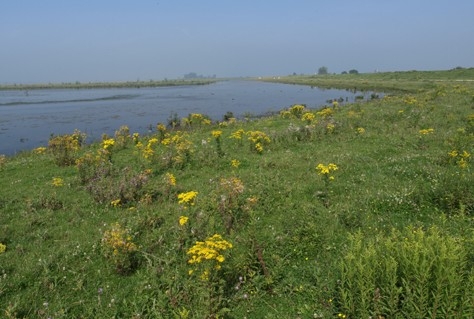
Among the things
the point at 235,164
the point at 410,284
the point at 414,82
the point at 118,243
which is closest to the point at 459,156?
the point at 235,164

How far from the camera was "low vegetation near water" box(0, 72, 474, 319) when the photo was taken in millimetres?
5656

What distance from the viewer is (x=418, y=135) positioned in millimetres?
16734

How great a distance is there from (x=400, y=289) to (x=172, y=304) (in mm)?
3563

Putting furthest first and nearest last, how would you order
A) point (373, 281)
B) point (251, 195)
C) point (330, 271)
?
1. point (251, 195)
2. point (330, 271)
3. point (373, 281)

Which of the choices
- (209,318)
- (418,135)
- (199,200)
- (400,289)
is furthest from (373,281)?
(418,135)

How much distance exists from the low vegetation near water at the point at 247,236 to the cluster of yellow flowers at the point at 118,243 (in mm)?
24

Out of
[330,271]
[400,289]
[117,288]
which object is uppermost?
[400,289]

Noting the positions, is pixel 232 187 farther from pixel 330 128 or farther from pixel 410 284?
pixel 330 128

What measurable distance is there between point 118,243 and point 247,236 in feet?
8.71

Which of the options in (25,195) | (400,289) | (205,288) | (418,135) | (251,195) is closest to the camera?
(400,289)

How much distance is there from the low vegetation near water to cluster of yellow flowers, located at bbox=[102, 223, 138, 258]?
0.02 meters

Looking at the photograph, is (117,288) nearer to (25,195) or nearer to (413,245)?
(413,245)

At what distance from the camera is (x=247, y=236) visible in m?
7.79

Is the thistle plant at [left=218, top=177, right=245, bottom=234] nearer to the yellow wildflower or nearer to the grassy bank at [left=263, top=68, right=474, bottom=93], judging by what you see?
the yellow wildflower
